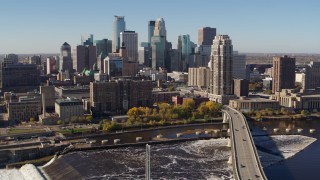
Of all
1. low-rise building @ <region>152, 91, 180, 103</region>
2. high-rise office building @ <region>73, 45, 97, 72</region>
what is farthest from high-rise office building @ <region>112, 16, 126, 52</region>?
low-rise building @ <region>152, 91, 180, 103</region>

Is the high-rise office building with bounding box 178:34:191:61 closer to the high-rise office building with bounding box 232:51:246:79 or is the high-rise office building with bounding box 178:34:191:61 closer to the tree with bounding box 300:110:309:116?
the high-rise office building with bounding box 232:51:246:79

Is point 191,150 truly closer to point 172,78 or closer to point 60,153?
point 60,153

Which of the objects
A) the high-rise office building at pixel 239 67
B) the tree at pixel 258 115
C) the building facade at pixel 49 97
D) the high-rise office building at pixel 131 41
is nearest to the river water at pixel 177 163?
the tree at pixel 258 115

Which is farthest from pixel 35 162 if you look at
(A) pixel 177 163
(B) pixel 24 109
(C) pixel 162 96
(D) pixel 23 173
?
(C) pixel 162 96

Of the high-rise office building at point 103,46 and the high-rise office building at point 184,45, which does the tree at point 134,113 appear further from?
the high-rise office building at point 103,46

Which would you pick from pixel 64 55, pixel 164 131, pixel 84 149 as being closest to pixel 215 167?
pixel 84 149

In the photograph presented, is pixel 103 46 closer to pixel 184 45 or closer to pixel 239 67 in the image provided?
pixel 184 45
